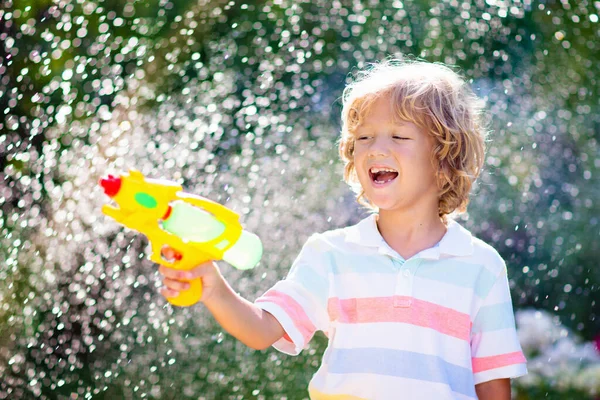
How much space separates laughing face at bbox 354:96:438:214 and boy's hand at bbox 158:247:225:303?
0.43 meters

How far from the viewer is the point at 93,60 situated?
3.72 metres

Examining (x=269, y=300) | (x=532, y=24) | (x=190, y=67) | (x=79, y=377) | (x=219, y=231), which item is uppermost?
(x=219, y=231)

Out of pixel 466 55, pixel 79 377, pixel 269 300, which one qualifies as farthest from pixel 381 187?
pixel 466 55

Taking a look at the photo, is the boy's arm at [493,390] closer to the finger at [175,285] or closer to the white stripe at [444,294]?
the white stripe at [444,294]

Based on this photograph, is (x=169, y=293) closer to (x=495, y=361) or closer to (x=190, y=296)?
(x=190, y=296)

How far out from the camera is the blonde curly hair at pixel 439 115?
172 centimetres

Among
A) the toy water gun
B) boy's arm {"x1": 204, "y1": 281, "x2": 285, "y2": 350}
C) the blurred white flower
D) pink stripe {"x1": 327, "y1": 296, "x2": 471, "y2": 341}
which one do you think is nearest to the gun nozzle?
the toy water gun

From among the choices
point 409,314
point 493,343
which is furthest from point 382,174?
point 493,343

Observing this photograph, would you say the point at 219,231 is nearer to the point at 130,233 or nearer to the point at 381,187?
the point at 381,187

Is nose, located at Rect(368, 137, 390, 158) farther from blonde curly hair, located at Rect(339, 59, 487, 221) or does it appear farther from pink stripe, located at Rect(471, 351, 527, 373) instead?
pink stripe, located at Rect(471, 351, 527, 373)

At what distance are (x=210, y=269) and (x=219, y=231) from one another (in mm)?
100

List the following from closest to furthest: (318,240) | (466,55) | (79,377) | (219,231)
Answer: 1. (219,231)
2. (318,240)
3. (79,377)
4. (466,55)

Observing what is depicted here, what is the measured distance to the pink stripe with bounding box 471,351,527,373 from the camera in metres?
1.65

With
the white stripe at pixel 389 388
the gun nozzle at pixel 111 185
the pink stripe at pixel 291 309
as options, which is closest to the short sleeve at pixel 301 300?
the pink stripe at pixel 291 309
